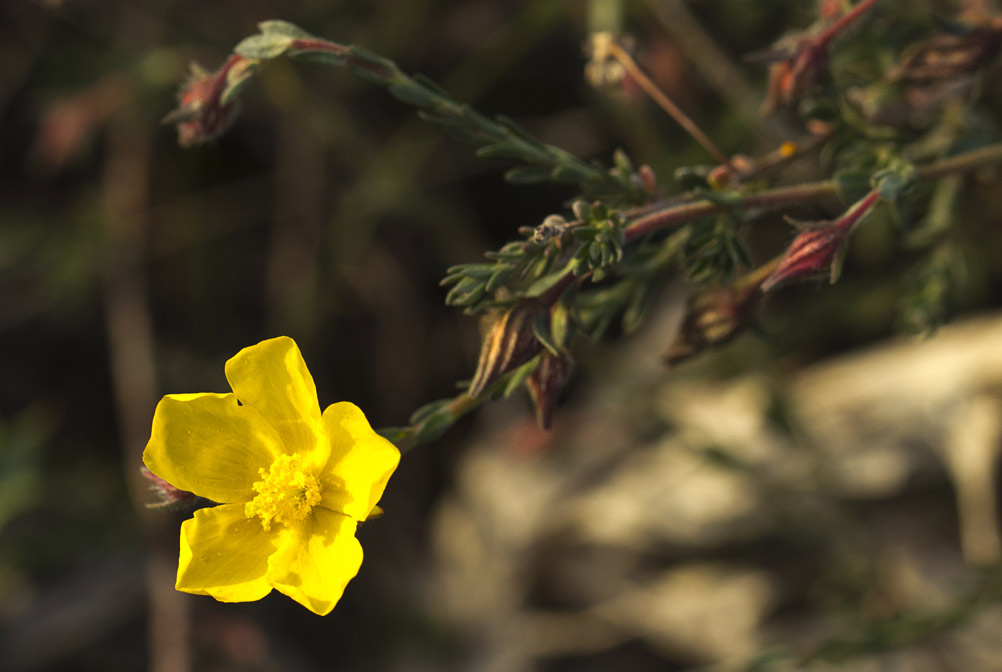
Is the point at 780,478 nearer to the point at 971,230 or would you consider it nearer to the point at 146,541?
the point at 971,230

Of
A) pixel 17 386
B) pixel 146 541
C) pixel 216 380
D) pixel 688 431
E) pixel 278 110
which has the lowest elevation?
pixel 688 431

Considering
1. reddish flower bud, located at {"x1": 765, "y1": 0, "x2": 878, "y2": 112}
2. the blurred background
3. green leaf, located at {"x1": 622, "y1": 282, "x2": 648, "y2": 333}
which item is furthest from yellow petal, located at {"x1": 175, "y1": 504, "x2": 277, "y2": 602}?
the blurred background

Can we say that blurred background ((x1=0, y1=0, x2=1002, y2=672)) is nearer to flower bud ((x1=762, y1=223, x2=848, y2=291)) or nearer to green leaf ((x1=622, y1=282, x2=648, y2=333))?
green leaf ((x1=622, y1=282, x2=648, y2=333))

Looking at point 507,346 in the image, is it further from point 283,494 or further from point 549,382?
point 283,494

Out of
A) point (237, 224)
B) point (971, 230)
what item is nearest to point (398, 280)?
point (237, 224)

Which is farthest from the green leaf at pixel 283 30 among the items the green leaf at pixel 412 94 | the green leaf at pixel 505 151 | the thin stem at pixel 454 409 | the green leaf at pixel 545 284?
the thin stem at pixel 454 409

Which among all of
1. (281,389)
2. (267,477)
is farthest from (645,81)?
(267,477)
